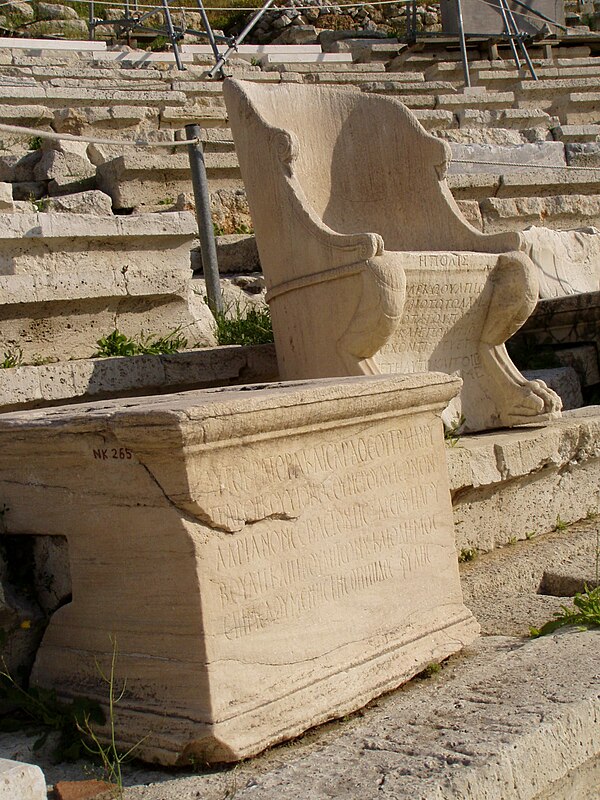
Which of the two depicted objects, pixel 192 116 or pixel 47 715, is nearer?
pixel 47 715

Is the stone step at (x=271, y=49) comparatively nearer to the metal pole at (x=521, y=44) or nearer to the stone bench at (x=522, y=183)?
the metal pole at (x=521, y=44)

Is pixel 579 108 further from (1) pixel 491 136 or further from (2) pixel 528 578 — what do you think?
(2) pixel 528 578

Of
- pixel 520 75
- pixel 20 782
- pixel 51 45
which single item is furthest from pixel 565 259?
pixel 51 45

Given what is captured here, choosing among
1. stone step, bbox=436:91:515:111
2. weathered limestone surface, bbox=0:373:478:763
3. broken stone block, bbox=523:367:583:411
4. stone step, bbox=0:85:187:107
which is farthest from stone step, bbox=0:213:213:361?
stone step, bbox=436:91:515:111

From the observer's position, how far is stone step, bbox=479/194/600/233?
739cm

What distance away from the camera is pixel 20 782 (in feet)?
5.85

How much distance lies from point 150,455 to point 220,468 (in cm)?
16

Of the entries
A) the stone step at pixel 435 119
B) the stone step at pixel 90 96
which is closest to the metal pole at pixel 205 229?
the stone step at pixel 90 96

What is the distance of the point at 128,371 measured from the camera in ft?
13.0

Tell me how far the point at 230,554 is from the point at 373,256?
5.66ft

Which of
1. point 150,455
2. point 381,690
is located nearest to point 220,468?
point 150,455

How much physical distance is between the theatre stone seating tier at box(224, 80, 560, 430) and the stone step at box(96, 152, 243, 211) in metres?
1.88

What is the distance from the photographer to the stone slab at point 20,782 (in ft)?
5.77

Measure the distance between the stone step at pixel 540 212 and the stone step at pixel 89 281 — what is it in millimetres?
3226
